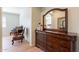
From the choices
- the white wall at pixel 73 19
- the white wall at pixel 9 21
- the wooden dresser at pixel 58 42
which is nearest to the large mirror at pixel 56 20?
the white wall at pixel 73 19

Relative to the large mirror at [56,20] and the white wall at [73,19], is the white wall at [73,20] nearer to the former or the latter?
the white wall at [73,19]

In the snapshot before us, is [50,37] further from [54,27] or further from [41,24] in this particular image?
[41,24]

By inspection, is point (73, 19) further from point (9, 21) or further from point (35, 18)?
point (9, 21)

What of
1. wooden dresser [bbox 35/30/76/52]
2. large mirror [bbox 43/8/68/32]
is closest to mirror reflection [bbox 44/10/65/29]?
large mirror [bbox 43/8/68/32]

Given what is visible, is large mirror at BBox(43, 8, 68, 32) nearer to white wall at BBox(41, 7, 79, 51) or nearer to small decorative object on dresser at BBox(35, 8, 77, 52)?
small decorative object on dresser at BBox(35, 8, 77, 52)

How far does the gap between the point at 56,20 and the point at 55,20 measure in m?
0.07

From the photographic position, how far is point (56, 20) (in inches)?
135

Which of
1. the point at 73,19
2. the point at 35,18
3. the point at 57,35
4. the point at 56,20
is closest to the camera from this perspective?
the point at 73,19

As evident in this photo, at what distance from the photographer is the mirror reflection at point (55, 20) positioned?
124 inches

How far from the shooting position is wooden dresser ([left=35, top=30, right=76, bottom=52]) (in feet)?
7.91

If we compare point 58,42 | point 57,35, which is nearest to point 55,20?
point 57,35
